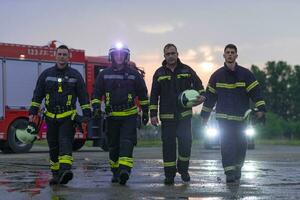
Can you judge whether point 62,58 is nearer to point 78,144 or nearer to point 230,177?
point 230,177

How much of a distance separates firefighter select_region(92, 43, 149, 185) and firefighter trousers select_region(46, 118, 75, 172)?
416mm

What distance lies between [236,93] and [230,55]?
0.50 m

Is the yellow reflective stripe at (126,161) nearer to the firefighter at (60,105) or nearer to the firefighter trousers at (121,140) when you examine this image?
the firefighter trousers at (121,140)

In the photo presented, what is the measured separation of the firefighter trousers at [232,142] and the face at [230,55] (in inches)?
31.5

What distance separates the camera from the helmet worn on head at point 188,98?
843cm

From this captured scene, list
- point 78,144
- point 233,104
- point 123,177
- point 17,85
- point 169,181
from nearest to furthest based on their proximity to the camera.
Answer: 1. point 123,177
2. point 169,181
3. point 233,104
4. point 17,85
5. point 78,144

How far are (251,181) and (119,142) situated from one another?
1759mm

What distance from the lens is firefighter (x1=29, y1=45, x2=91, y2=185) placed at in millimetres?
8438

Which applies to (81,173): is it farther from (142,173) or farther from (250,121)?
(250,121)

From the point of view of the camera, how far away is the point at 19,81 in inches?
742

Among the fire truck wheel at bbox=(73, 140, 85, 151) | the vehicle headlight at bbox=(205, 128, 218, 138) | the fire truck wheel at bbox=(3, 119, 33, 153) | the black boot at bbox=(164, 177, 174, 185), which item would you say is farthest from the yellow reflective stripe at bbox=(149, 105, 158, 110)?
the vehicle headlight at bbox=(205, 128, 218, 138)

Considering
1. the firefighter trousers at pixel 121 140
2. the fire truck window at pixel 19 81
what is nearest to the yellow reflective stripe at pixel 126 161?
the firefighter trousers at pixel 121 140

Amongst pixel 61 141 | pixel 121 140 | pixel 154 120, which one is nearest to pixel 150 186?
pixel 121 140

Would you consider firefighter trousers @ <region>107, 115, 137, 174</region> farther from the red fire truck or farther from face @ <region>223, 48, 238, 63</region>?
the red fire truck
